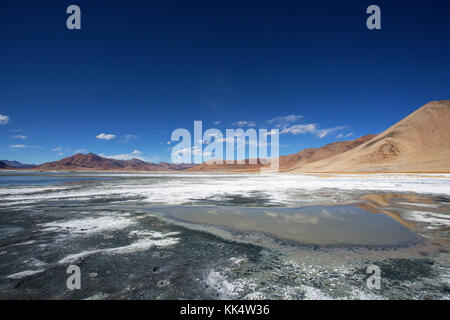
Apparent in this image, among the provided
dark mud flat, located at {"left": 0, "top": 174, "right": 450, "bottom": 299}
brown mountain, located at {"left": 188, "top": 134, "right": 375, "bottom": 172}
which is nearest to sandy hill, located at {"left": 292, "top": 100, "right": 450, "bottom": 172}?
dark mud flat, located at {"left": 0, "top": 174, "right": 450, "bottom": 299}

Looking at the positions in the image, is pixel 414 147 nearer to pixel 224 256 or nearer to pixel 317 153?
pixel 224 256

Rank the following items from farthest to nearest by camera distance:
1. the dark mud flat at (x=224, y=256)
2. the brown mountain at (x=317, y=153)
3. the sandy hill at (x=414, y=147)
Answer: the brown mountain at (x=317, y=153), the sandy hill at (x=414, y=147), the dark mud flat at (x=224, y=256)

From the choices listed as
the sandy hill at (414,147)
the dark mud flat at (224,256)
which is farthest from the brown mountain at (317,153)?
the dark mud flat at (224,256)

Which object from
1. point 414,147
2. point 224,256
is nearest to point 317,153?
point 414,147

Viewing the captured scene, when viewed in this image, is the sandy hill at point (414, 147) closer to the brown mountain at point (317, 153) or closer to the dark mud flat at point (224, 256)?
the dark mud flat at point (224, 256)

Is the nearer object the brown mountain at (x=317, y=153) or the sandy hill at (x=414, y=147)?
the sandy hill at (x=414, y=147)

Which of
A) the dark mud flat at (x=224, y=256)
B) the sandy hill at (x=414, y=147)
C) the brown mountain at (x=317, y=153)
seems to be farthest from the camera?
the brown mountain at (x=317, y=153)

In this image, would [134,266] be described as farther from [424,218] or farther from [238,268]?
[424,218]

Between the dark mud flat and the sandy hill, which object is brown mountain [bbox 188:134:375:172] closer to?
the sandy hill

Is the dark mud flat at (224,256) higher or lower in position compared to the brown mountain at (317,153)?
lower
